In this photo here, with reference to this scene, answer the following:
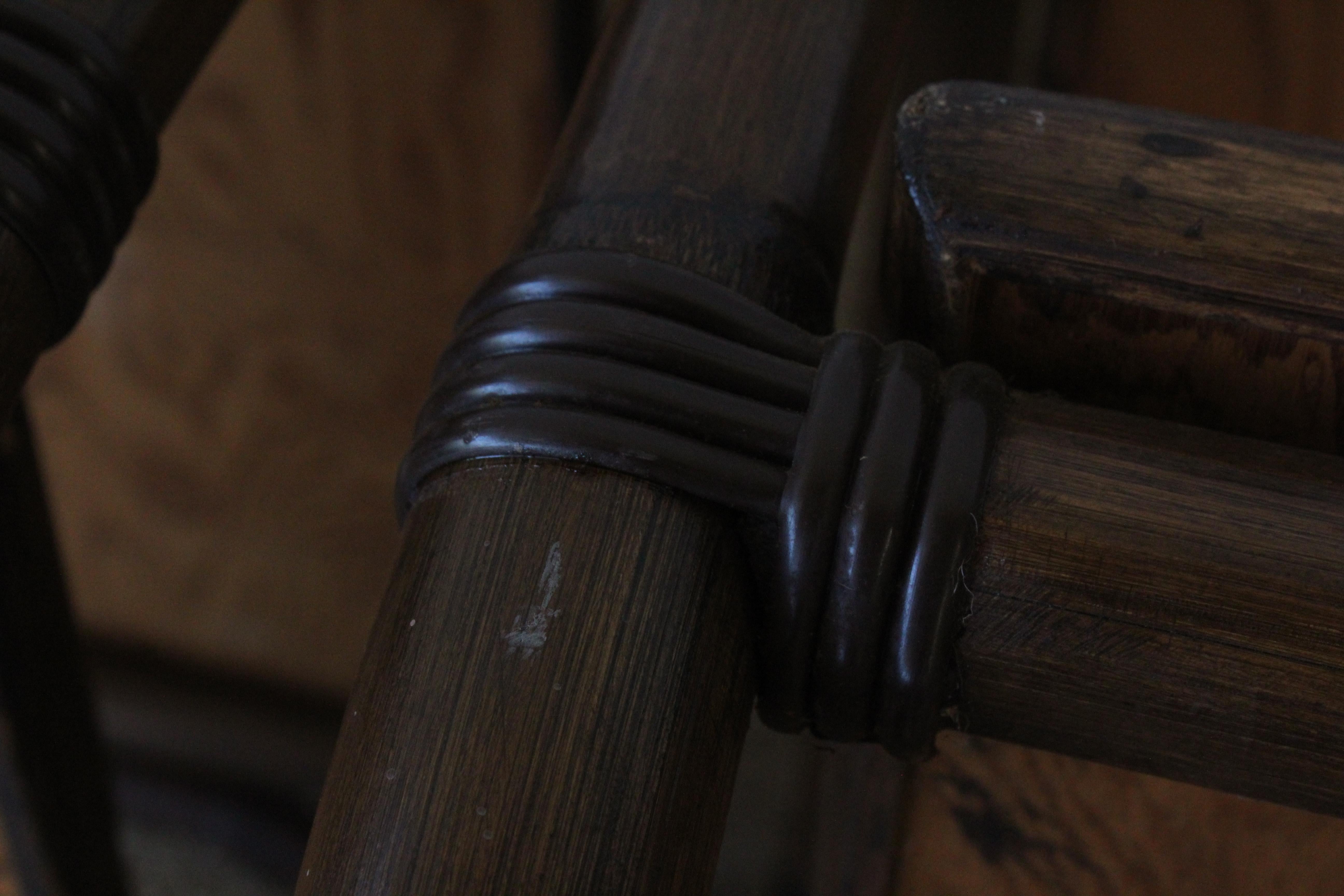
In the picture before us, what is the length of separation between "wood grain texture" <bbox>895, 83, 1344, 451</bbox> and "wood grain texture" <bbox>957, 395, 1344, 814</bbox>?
0.04 metres

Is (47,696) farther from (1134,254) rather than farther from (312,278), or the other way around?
(1134,254)

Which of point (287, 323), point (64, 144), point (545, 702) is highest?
point (287, 323)

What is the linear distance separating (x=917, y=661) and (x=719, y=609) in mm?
63

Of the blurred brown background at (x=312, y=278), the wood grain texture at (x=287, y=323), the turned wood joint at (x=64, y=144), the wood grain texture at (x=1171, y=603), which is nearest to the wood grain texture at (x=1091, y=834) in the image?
the wood grain texture at (x=1171, y=603)

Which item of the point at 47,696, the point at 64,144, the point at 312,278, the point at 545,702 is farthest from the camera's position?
the point at 312,278

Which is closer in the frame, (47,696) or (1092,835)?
(1092,835)

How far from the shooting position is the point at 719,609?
0.42 metres

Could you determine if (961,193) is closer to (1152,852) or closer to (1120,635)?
(1120,635)

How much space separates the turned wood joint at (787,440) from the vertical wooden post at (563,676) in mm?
13

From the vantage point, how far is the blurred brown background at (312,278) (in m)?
0.98


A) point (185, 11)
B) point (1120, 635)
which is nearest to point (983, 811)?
point (1120, 635)

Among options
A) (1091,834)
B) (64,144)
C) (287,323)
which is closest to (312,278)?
(287,323)

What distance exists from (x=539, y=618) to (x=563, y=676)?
0.02 m

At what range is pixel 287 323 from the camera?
130cm
